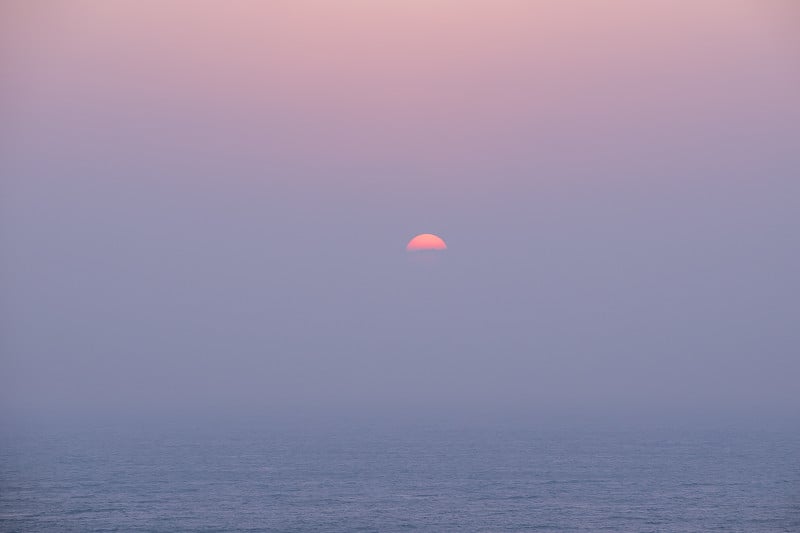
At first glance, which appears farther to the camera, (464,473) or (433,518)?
(464,473)

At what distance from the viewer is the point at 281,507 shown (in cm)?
9094

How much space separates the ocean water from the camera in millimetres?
84000

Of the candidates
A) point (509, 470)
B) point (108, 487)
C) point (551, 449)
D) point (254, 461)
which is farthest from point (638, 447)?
point (108, 487)

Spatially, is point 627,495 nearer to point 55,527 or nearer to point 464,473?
point 464,473

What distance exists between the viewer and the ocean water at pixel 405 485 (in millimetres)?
84000

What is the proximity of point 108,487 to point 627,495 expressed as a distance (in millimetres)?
57593

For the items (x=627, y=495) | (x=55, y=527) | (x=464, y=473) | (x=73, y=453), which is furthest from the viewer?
(x=73, y=453)

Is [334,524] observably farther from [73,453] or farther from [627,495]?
[73,453]

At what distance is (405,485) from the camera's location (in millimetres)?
105750

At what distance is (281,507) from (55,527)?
21.4 metres

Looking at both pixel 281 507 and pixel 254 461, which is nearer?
pixel 281 507

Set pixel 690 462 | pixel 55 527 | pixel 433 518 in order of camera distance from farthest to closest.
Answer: pixel 690 462, pixel 433 518, pixel 55 527

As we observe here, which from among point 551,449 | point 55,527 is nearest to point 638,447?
point 551,449

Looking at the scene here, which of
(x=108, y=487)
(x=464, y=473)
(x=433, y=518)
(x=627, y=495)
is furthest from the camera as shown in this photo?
(x=464, y=473)
